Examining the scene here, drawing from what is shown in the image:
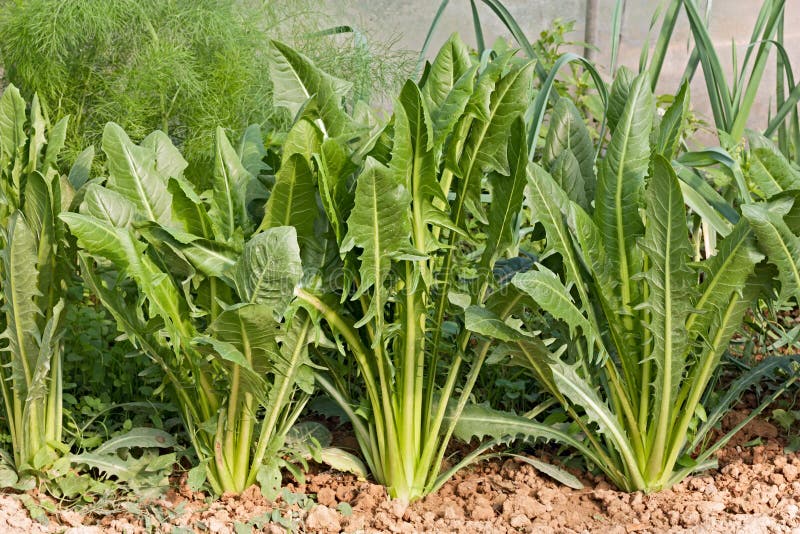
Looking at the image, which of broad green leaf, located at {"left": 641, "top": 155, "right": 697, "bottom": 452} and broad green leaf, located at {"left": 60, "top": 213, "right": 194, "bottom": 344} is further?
broad green leaf, located at {"left": 641, "top": 155, "right": 697, "bottom": 452}

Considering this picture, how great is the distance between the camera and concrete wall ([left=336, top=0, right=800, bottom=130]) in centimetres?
464

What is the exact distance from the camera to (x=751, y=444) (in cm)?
204

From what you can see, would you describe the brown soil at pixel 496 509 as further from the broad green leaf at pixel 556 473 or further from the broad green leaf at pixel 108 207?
the broad green leaf at pixel 108 207

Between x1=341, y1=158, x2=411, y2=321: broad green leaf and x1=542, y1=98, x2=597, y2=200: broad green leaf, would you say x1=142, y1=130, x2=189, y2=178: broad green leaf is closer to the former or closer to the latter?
x1=341, y1=158, x2=411, y2=321: broad green leaf

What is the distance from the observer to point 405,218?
1.66m

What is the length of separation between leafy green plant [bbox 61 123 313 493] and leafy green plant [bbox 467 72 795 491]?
0.41 meters

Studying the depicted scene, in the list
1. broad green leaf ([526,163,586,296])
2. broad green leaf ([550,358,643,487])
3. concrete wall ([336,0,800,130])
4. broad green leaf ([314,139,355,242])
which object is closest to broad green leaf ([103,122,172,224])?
broad green leaf ([314,139,355,242])

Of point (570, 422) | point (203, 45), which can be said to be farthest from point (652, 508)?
point (203, 45)

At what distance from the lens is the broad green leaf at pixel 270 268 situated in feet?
5.08

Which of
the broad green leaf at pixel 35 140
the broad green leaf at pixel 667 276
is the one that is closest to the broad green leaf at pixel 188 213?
the broad green leaf at pixel 35 140

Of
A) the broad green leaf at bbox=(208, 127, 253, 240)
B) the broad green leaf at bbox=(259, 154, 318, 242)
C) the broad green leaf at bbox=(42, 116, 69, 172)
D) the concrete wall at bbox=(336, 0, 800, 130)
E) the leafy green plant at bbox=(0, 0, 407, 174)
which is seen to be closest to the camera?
the broad green leaf at bbox=(259, 154, 318, 242)

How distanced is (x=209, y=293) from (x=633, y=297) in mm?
859

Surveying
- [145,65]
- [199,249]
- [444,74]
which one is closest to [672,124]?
[444,74]

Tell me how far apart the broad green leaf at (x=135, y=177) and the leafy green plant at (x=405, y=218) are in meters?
0.25
